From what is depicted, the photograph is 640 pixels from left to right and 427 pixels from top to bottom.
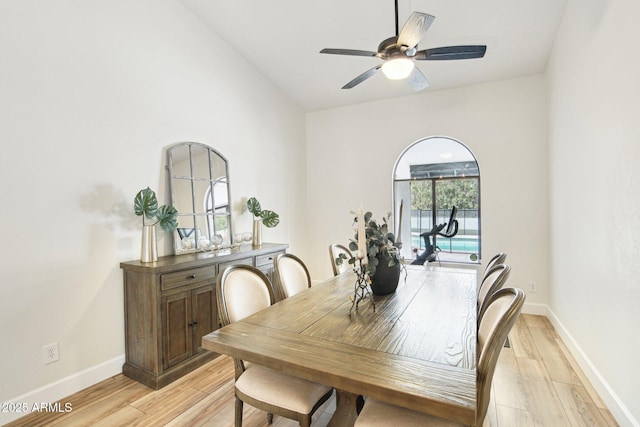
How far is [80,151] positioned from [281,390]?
2.29m

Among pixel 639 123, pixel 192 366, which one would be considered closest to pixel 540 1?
pixel 639 123

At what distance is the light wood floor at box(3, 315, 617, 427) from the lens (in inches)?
75.7

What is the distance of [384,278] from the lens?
6.45ft

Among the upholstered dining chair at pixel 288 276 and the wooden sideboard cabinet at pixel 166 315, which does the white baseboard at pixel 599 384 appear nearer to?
the upholstered dining chair at pixel 288 276

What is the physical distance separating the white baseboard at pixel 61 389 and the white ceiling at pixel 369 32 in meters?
3.47

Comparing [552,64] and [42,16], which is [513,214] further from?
[42,16]

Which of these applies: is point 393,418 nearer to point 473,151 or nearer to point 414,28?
point 414,28

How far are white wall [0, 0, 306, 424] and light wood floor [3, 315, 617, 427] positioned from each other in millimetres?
300

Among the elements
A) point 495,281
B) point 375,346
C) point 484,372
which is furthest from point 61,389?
point 495,281

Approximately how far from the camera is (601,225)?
7.10 ft

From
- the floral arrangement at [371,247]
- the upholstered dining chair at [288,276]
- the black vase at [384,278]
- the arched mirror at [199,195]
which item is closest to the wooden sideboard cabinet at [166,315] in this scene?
the arched mirror at [199,195]

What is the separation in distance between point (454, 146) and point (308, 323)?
12.0ft

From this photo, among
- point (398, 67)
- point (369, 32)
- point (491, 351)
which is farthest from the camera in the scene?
point (369, 32)

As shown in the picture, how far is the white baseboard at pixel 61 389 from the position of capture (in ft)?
6.46
